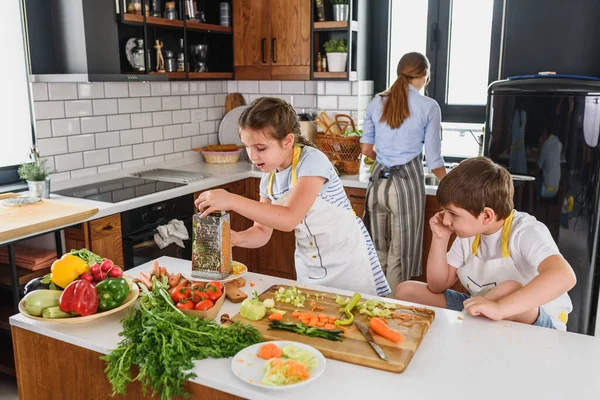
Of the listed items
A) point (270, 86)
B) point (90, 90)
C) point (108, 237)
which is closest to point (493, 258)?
point (108, 237)

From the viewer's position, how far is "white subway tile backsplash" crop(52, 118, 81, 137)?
336 cm

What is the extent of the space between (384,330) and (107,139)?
2732 mm

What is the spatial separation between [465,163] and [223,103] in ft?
10.4

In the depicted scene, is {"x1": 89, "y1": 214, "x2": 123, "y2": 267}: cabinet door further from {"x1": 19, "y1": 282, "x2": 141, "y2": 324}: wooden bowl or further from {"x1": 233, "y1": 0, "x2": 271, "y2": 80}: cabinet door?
{"x1": 233, "y1": 0, "x2": 271, "y2": 80}: cabinet door

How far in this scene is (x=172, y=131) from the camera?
422 centimetres

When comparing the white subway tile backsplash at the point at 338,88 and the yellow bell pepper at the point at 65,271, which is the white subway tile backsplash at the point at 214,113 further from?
the yellow bell pepper at the point at 65,271

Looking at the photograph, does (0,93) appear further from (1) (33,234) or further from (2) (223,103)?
(2) (223,103)

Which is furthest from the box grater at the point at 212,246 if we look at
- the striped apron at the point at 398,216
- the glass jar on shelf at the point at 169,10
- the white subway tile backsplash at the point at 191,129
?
the white subway tile backsplash at the point at 191,129

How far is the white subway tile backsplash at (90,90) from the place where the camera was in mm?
3469

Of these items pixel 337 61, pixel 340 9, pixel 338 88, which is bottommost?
pixel 338 88

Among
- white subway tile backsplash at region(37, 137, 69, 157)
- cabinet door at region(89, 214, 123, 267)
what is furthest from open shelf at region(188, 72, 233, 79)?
cabinet door at region(89, 214, 123, 267)

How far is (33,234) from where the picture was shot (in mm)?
2553

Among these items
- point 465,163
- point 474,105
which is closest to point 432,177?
point 474,105

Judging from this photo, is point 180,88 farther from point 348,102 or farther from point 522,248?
point 522,248
